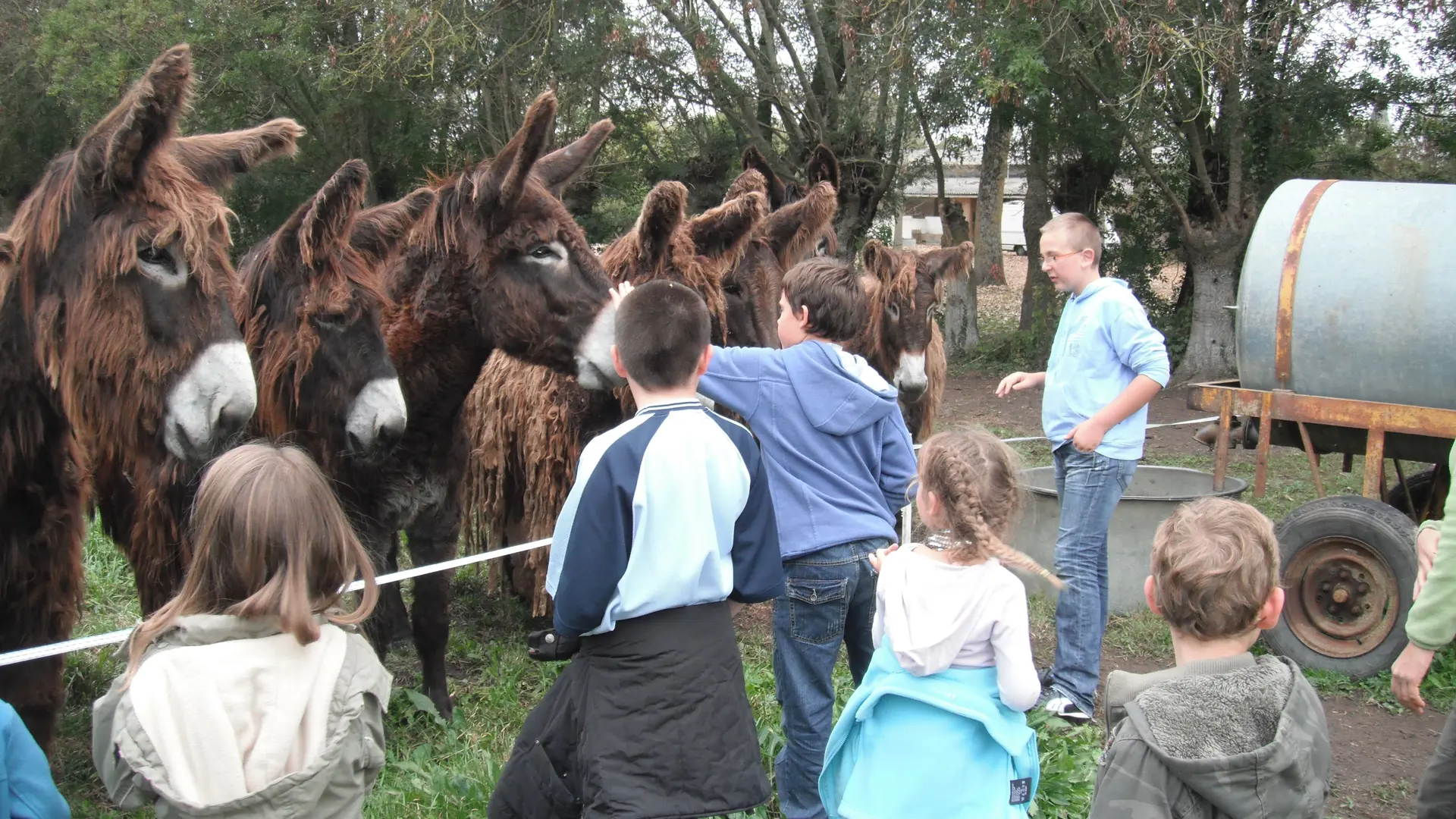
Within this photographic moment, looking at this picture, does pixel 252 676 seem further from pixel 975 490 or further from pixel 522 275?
pixel 522 275

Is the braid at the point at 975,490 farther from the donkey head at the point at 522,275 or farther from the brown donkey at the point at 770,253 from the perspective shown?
the brown donkey at the point at 770,253

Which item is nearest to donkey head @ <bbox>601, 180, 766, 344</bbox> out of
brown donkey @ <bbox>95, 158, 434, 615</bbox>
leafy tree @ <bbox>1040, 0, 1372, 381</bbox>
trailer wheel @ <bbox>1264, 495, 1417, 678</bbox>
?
brown donkey @ <bbox>95, 158, 434, 615</bbox>

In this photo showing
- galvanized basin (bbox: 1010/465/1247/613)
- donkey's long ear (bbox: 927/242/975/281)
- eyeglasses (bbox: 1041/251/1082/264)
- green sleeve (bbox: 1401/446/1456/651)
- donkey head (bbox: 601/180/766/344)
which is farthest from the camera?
donkey's long ear (bbox: 927/242/975/281)

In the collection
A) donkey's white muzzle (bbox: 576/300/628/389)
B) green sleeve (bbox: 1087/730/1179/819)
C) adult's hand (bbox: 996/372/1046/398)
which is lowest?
green sleeve (bbox: 1087/730/1179/819)

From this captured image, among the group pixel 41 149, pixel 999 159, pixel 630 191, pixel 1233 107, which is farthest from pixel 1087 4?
pixel 41 149

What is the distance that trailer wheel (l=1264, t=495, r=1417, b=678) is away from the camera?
5125mm

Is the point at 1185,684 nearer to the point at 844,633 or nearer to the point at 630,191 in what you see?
the point at 844,633

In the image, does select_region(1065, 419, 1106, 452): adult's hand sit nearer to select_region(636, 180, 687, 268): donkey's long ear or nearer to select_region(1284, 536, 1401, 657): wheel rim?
select_region(1284, 536, 1401, 657): wheel rim

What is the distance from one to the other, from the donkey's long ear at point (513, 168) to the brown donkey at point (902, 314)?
3.24m

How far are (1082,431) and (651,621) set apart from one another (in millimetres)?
2503

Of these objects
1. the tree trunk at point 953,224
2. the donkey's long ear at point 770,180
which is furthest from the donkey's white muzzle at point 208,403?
the tree trunk at point 953,224

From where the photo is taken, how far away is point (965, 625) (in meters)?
2.58

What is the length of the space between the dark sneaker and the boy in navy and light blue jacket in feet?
7.12

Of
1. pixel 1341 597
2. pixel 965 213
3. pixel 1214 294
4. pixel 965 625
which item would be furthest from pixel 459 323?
pixel 965 213
